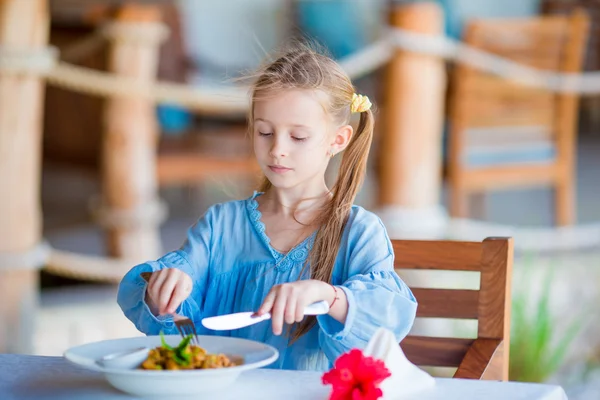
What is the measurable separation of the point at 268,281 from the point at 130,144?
1.93 meters

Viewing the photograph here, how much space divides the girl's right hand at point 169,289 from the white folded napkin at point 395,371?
254 mm

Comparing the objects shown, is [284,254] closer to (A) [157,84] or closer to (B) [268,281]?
(B) [268,281]

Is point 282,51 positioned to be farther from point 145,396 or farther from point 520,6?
point 520,6

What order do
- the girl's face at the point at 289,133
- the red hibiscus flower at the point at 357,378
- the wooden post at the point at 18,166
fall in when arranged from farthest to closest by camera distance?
the wooden post at the point at 18,166, the girl's face at the point at 289,133, the red hibiscus flower at the point at 357,378

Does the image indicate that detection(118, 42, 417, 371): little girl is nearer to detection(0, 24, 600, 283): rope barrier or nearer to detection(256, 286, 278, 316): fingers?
detection(256, 286, 278, 316): fingers

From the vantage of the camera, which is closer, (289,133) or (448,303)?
(289,133)

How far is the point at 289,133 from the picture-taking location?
1.18 meters

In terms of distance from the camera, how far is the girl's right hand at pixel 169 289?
3.54ft

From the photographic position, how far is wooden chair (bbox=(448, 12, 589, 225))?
11.3 feet

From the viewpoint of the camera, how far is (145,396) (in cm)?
90

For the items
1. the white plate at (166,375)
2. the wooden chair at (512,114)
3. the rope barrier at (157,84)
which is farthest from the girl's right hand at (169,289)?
the wooden chair at (512,114)

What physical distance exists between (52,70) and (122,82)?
209 millimetres

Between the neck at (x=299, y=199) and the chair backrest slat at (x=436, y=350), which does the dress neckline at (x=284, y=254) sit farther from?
the chair backrest slat at (x=436, y=350)

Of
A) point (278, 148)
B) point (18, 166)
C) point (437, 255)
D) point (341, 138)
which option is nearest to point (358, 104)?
point (341, 138)
